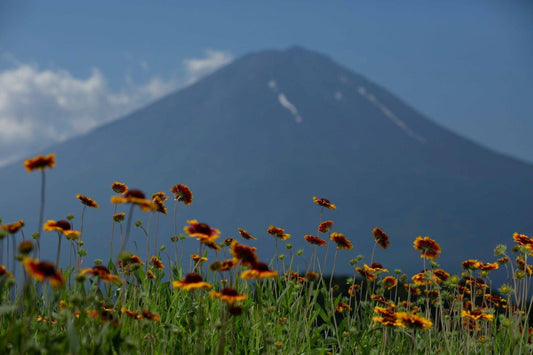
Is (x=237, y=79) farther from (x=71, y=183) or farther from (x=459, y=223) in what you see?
(x=459, y=223)

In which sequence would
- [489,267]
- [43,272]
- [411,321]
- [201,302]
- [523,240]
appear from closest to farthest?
[43,272] < [411,321] < [201,302] < [523,240] < [489,267]

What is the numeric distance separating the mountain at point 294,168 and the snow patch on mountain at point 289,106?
2.55 feet

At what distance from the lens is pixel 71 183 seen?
451ft

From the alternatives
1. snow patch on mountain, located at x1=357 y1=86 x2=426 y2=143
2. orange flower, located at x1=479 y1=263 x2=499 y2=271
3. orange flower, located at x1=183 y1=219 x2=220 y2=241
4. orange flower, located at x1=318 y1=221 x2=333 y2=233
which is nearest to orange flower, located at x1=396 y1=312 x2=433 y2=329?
orange flower, located at x1=183 y1=219 x2=220 y2=241

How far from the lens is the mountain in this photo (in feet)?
336

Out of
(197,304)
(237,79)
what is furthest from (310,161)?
(197,304)

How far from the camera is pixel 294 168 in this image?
12044 cm

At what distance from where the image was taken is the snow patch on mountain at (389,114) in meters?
142

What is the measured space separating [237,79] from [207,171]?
175 ft

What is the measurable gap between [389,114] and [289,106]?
28080mm

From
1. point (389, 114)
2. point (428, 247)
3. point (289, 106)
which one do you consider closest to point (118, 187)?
point (428, 247)

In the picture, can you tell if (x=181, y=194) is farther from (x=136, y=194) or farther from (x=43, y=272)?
(x=43, y=272)

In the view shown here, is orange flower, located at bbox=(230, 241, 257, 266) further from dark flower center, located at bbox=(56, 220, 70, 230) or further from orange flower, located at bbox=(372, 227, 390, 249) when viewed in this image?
orange flower, located at bbox=(372, 227, 390, 249)

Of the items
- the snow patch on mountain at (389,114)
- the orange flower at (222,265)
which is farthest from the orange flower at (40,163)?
the snow patch on mountain at (389,114)
